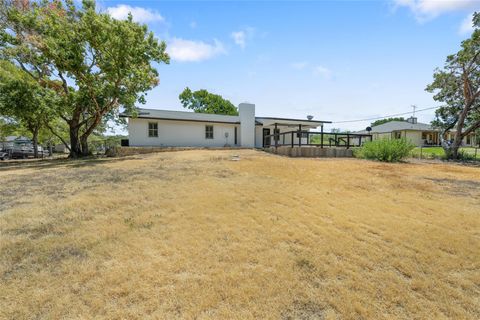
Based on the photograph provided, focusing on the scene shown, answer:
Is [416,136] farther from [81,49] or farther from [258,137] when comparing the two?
[81,49]

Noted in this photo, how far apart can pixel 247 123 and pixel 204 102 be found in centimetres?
2461

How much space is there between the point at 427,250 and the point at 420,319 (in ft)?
4.58

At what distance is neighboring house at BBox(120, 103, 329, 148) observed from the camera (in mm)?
17375

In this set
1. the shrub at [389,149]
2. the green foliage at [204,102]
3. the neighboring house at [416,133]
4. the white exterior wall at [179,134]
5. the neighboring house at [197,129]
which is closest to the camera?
the shrub at [389,149]

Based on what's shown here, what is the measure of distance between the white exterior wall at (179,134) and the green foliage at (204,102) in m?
22.4

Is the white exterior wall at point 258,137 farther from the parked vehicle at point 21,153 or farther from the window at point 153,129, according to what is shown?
the parked vehicle at point 21,153

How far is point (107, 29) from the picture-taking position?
12.2 meters

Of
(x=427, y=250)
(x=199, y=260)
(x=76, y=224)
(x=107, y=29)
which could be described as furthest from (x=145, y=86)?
(x=427, y=250)

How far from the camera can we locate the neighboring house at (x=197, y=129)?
1738 cm

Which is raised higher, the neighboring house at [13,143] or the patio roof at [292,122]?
the patio roof at [292,122]

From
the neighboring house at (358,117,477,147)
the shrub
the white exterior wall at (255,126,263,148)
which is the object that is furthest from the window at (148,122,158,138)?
the neighboring house at (358,117,477,147)

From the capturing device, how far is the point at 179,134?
18.4 meters

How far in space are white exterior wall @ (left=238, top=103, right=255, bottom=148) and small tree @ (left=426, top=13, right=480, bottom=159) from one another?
13.5 m

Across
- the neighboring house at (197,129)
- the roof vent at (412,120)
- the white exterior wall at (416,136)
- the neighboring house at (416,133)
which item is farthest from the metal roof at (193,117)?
the roof vent at (412,120)
